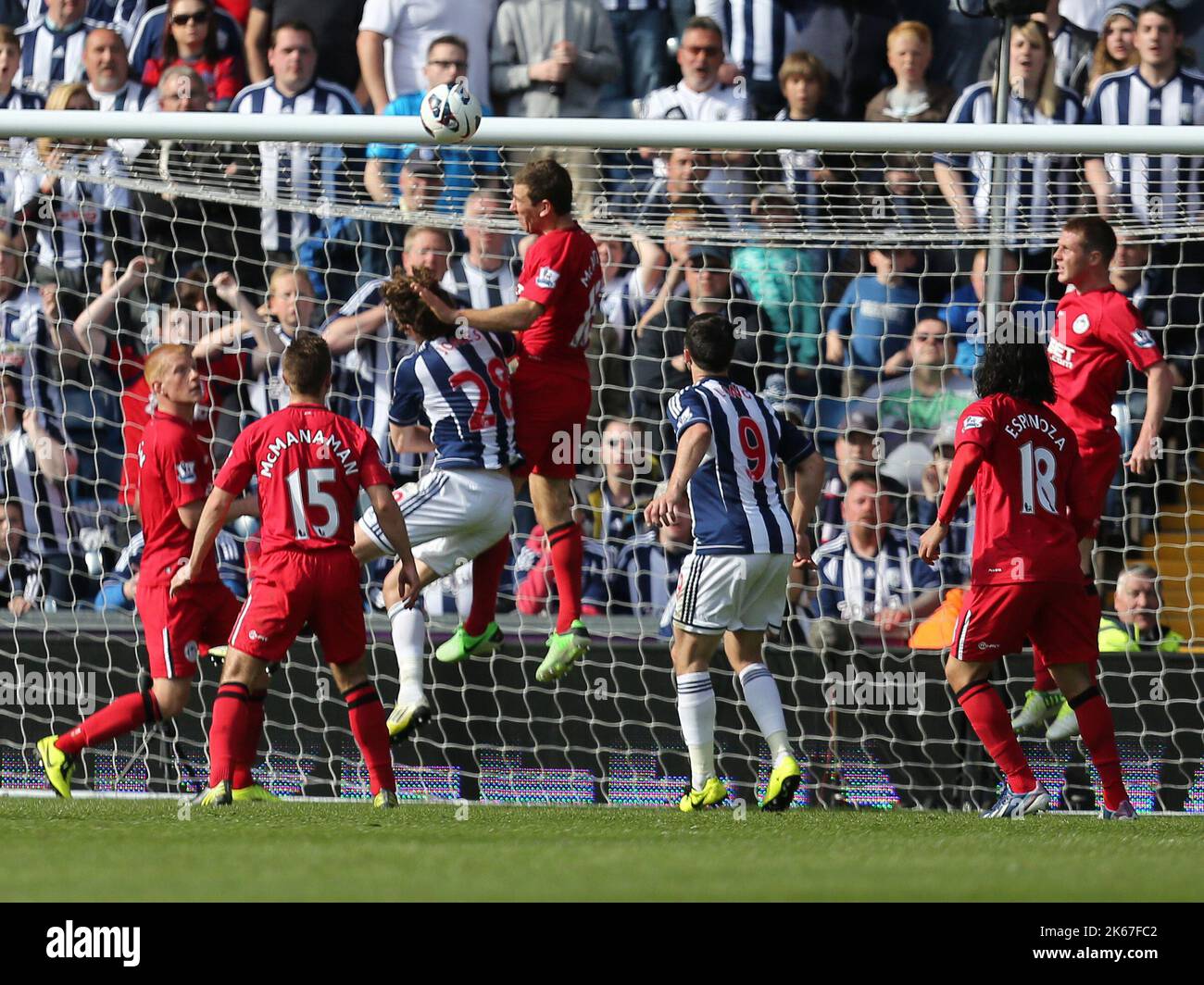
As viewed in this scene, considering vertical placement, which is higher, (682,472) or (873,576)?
(682,472)

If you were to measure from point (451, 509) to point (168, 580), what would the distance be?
127 centimetres

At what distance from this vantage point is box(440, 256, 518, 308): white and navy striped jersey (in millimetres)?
10406

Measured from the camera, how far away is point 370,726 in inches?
276

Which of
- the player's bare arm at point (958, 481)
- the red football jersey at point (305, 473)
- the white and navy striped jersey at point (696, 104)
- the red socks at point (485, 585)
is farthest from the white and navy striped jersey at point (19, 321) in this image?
the player's bare arm at point (958, 481)

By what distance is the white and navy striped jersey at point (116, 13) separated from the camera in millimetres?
12094

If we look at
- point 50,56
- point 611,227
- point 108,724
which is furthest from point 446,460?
point 50,56

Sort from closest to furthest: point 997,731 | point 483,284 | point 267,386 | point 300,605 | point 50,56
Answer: point 300,605, point 997,731, point 267,386, point 483,284, point 50,56

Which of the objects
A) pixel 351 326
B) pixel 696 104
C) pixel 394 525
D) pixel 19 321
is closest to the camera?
pixel 394 525

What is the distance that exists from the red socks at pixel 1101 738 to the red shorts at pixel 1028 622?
164 millimetres

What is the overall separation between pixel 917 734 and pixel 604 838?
10.8 feet

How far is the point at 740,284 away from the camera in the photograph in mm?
10359

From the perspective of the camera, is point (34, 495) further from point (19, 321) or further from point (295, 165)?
point (295, 165)

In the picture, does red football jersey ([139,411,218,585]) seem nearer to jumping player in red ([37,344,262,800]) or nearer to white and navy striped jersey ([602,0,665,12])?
jumping player in red ([37,344,262,800])
